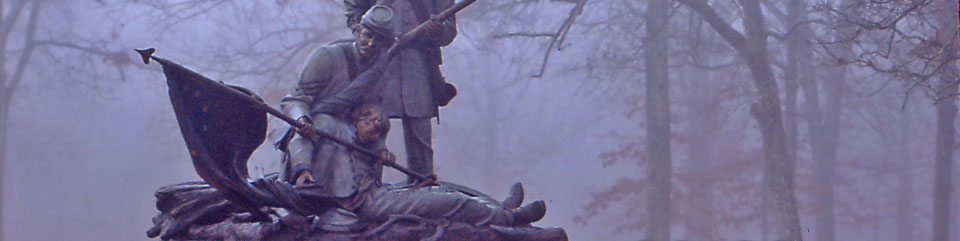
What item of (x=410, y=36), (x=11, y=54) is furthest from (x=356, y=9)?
(x=11, y=54)

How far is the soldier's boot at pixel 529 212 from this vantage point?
11.4ft

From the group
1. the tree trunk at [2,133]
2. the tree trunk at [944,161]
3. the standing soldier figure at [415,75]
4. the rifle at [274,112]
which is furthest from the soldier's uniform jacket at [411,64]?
the tree trunk at [2,133]

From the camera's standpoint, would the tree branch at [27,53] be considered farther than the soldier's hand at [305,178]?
Yes

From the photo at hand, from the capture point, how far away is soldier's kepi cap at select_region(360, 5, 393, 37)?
3.63 m

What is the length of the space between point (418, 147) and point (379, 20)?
0.69 meters

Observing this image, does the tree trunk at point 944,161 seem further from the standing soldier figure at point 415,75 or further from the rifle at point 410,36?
the rifle at point 410,36

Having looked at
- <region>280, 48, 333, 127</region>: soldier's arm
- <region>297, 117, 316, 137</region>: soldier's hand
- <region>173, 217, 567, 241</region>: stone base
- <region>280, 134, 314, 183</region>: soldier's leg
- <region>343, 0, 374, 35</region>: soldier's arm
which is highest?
<region>343, 0, 374, 35</region>: soldier's arm

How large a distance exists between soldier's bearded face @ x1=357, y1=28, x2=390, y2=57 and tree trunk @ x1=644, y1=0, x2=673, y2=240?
484 centimetres

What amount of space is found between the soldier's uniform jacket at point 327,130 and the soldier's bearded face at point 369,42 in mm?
55

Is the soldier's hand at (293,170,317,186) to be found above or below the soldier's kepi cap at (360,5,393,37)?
below

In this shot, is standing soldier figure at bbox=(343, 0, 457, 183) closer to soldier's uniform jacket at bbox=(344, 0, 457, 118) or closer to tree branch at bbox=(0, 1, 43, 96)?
soldier's uniform jacket at bbox=(344, 0, 457, 118)

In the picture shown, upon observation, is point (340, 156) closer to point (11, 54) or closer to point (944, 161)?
point (944, 161)

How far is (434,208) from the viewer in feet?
11.1

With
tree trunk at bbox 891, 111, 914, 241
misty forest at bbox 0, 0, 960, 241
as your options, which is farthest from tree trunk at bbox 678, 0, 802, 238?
tree trunk at bbox 891, 111, 914, 241
